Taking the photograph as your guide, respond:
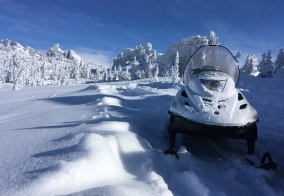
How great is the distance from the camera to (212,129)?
4875mm

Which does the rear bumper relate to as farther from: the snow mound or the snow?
the snow mound

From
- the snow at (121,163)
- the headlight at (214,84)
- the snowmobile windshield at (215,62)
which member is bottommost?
the snow at (121,163)

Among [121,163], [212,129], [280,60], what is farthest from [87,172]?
[280,60]

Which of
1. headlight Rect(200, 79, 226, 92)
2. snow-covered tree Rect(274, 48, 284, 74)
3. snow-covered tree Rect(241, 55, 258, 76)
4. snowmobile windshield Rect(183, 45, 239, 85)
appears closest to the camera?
headlight Rect(200, 79, 226, 92)

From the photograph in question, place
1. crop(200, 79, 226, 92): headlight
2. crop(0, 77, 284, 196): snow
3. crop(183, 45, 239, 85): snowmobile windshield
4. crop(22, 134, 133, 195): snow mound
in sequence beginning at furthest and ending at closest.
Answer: crop(183, 45, 239, 85): snowmobile windshield → crop(200, 79, 226, 92): headlight → crop(0, 77, 284, 196): snow → crop(22, 134, 133, 195): snow mound

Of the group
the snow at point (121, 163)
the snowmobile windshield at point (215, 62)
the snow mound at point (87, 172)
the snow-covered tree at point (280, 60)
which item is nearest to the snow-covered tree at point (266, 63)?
the snow-covered tree at point (280, 60)

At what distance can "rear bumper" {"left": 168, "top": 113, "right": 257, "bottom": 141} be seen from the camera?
4875 mm

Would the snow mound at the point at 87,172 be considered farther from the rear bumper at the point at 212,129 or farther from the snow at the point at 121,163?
the rear bumper at the point at 212,129

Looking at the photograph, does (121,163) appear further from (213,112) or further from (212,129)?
(213,112)

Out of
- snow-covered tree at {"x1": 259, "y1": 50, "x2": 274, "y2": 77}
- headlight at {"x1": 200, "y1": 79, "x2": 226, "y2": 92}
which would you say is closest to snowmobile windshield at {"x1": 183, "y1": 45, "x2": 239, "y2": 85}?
headlight at {"x1": 200, "y1": 79, "x2": 226, "y2": 92}

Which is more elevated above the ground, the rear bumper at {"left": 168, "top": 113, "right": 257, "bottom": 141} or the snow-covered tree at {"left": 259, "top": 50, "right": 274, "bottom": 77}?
the snow-covered tree at {"left": 259, "top": 50, "right": 274, "bottom": 77}

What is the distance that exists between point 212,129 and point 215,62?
8.58ft

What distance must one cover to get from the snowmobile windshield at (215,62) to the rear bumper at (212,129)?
1.89m

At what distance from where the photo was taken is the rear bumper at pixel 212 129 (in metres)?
4.88
